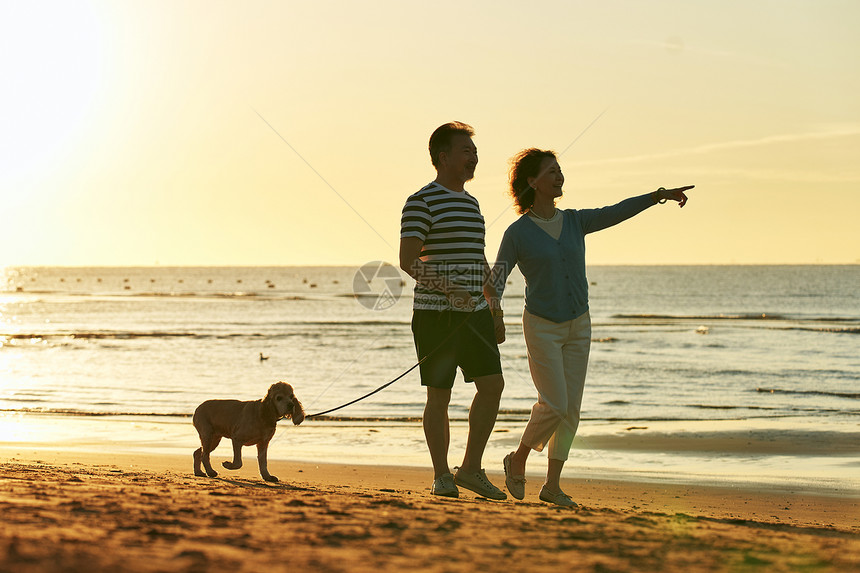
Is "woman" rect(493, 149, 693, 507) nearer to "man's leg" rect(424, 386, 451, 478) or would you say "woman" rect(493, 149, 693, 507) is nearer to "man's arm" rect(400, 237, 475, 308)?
"man's arm" rect(400, 237, 475, 308)

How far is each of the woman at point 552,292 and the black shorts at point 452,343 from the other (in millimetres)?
257

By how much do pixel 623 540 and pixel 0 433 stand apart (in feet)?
32.7

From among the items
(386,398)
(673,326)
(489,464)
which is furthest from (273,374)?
(673,326)

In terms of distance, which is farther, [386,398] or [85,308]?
[85,308]

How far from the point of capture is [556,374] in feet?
17.4

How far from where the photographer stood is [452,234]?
518cm

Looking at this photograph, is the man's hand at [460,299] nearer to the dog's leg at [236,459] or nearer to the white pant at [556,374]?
the white pant at [556,374]

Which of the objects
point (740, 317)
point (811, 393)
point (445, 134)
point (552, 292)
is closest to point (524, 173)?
point (445, 134)

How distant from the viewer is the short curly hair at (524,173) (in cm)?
557

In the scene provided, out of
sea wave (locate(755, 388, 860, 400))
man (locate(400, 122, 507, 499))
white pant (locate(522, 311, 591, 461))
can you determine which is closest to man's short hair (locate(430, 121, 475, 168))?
man (locate(400, 122, 507, 499))

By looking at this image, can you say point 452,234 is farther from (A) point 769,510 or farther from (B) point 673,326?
(B) point 673,326

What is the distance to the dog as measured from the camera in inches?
272

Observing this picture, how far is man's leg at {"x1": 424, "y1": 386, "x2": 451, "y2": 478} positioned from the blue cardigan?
73 centimetres

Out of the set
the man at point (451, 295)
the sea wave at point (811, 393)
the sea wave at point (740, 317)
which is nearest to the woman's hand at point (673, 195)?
the man at point (451, 295)
